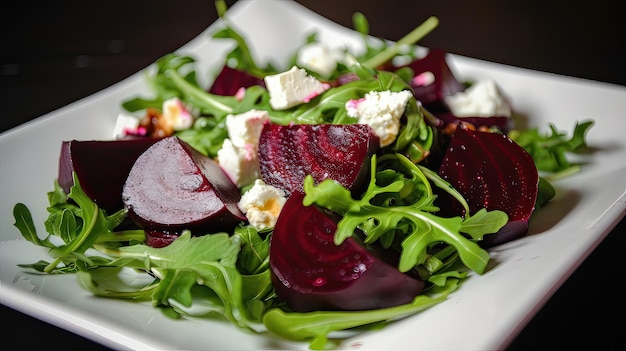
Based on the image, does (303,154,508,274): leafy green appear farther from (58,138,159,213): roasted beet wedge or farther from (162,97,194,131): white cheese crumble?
(162,97,194,131): white cheese crumble

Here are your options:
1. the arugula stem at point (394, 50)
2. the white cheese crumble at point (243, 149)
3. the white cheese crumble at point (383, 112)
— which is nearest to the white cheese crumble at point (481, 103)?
the arugula stem at point (394, 50)

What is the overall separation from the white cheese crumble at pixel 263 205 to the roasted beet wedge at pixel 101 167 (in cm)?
30

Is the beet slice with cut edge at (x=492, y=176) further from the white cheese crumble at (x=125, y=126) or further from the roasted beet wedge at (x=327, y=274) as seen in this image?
the white cheese crumble at (x=125, y=126)

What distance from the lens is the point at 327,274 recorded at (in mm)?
1188

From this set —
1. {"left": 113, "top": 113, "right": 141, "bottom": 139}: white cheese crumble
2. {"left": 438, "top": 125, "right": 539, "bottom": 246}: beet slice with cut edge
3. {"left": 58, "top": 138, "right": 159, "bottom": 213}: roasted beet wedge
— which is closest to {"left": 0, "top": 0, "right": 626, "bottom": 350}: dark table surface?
{"left": 438, "top": 125, "right": 539, "bottom": 246}: beet slice with cut edge

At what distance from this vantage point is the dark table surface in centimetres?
219

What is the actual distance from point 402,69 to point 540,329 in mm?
851

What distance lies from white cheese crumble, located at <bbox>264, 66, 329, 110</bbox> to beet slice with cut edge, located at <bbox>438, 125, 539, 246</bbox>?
323 mm

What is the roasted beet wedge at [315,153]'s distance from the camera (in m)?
1.38

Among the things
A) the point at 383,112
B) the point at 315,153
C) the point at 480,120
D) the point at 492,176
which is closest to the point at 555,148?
the point at 480,120

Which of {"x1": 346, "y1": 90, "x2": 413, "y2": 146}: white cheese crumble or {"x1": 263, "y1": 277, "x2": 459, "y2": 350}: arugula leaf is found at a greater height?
{"x1": 346, "y1": 90, "x2": 413, "y2": 146}: white cheese crumble

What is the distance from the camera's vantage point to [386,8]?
349 cm

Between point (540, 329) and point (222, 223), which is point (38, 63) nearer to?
point (222, 223)

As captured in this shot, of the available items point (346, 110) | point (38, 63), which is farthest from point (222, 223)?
point (38, 63)
